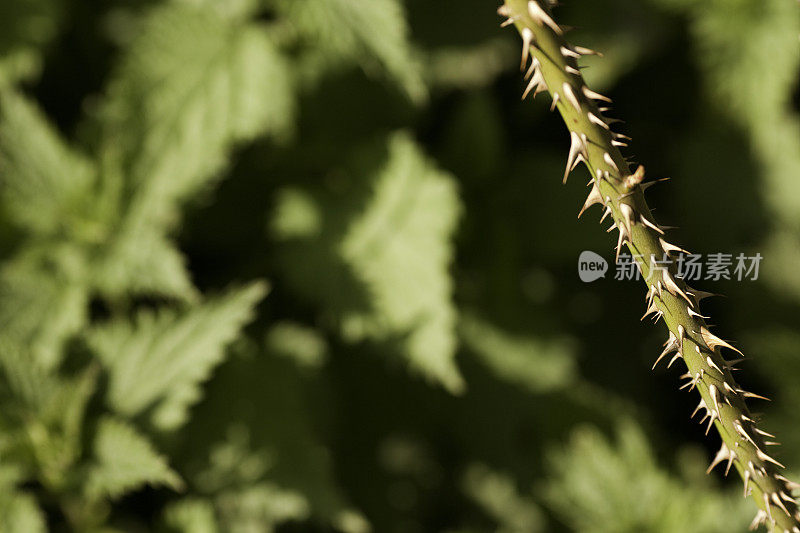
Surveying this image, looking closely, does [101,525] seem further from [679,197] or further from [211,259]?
[679,197]

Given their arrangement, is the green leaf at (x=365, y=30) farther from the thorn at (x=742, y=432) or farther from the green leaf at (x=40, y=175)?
A: the thorn at (x=742, y=432)

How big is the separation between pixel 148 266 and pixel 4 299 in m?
0.31

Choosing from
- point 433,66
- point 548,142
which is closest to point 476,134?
point 433,66

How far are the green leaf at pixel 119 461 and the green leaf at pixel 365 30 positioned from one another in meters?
0.85

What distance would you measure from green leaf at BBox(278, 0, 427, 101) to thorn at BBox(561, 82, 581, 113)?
87 centimetres

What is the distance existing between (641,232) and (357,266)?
3.97 ft

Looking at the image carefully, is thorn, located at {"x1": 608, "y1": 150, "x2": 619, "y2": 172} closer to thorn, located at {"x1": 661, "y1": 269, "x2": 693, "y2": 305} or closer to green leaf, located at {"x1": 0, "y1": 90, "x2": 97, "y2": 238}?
thorn, located at {"x1": 661, "y1": 269, "x2": 693, "y2": 305}

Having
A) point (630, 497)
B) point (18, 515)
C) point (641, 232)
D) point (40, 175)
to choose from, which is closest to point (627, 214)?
point (641, 232)

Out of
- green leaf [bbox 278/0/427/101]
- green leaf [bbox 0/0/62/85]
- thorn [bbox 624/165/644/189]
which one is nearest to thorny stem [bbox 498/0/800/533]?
thorn [bbox 624/165/644/189]

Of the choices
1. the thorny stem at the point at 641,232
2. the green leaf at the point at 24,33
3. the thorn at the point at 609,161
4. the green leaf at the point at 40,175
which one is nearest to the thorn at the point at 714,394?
the thorny stem at the point at 641,232

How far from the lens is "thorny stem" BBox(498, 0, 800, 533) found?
644mm

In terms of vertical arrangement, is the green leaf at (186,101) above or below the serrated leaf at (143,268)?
above

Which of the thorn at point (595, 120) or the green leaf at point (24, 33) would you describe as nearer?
the thorn at point (595, 120)

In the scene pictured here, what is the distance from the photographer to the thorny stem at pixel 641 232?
0.64 m
